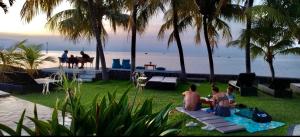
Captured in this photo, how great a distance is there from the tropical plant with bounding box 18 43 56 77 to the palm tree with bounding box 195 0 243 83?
794 centimetres

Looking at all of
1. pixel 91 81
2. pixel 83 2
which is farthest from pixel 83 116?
pixel 83 2

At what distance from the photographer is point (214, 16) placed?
2217 centimetres

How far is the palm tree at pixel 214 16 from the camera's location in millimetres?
21641

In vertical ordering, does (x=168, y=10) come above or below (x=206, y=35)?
above

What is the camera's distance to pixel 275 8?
19016 millimetres

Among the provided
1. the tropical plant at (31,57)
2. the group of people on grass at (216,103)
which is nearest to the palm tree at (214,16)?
the tropical plant at (31,57)

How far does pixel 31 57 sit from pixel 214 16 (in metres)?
9.58

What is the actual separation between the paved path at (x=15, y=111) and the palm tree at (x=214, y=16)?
37.4ft

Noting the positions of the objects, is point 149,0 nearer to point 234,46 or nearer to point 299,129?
point 234,46

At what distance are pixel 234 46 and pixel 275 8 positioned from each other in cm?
378

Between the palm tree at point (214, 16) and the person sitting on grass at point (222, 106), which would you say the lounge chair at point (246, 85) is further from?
the person sitting on grass at point (222, 106)

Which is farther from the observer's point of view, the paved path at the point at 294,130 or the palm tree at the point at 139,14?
the palm tree at the point at 139,14

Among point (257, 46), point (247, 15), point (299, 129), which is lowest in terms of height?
point (299, 129)

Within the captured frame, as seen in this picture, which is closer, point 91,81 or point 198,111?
point 198,111
